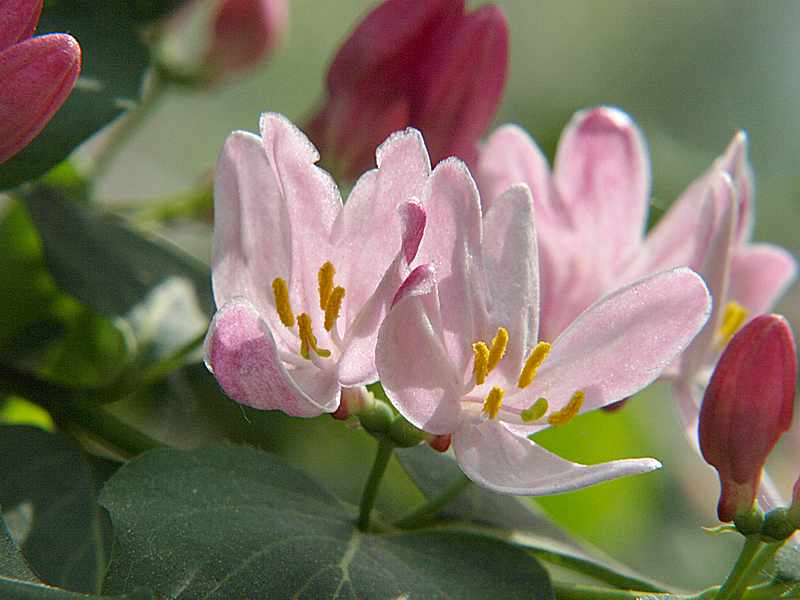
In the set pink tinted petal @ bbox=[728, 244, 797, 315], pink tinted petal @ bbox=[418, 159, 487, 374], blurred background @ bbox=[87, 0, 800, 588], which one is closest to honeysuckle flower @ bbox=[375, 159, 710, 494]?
pink tinted petal @ bbox=[418, 159, 487, 374]

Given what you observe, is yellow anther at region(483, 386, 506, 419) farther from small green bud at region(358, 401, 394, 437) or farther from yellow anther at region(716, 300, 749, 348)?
yellow anther at region(716, 300, 749, 348)

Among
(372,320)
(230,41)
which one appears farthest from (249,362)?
(230,41)

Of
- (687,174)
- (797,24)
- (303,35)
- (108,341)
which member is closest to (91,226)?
(108,341)

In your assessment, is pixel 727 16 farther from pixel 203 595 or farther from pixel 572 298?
pixel 203 595

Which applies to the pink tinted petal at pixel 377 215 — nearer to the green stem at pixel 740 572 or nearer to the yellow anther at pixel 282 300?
the yellow anther at pixel 282 300

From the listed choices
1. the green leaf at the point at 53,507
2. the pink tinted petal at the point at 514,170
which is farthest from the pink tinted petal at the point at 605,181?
the green leaf at the point at 53,507

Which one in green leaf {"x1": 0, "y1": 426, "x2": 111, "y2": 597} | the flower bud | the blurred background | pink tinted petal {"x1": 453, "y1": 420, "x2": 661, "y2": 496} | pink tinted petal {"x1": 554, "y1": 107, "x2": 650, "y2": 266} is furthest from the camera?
the blurred background
